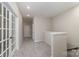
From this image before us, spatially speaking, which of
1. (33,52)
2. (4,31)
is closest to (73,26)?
(33,52)

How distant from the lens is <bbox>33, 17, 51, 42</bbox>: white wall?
588 cm

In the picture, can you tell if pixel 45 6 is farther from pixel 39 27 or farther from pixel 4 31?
pixel 39 27

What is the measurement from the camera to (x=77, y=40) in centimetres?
322

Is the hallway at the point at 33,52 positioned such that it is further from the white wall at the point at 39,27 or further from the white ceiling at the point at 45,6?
the white ceiling at the point at 45,6

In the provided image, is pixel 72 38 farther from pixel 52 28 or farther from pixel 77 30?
pixel 52 28

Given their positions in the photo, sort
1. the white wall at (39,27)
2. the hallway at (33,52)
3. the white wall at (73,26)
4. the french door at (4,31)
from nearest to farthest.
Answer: the french door at (4,31)
the hallway at (33,52)
the white wall at (73,26)
the white wall at (39,27)

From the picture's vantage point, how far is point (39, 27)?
601cm

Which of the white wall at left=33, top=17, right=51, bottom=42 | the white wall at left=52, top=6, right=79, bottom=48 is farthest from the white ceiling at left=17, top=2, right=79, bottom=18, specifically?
the white wall at left=33, top=17, right=51, bottom=42

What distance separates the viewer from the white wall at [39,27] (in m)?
5.88

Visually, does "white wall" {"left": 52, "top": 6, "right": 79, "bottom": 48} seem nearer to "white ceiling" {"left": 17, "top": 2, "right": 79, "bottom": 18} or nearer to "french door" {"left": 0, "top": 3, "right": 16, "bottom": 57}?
"white ceiling" {"left": 17, "top": 2, "right": 79, "bottom": 18}

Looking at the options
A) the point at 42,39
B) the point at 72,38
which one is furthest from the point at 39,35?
the point at 72,38

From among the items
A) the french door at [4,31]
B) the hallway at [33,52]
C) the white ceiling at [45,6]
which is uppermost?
the white ceiling at [45,6]

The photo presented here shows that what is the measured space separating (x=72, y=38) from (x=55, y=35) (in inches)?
60.4

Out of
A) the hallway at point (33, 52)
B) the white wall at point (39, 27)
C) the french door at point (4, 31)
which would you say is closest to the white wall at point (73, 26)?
the hallway at point (33, 52)
